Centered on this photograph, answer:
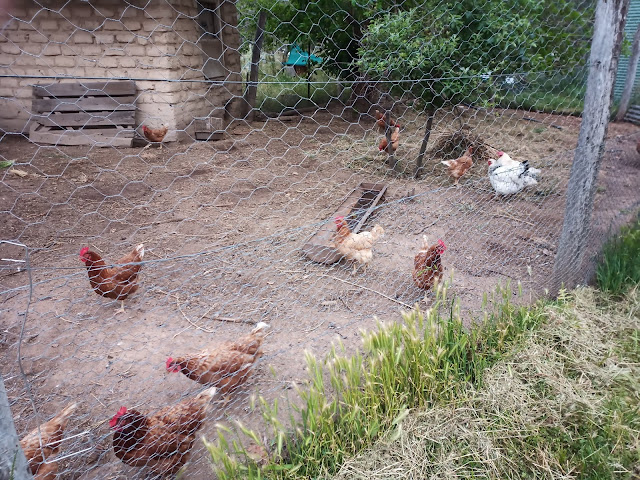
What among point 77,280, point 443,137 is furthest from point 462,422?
point 443,137

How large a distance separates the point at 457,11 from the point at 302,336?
11.7 ft

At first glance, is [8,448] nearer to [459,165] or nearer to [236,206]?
[236,206]

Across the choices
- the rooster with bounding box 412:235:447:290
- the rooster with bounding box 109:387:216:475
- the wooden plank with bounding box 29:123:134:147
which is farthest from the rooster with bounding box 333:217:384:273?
the wooden plank with bounding box 29:123:134:147

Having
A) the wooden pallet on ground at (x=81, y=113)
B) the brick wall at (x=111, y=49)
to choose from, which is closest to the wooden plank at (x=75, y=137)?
the wooden pallet on ground at (x=81, y=113)

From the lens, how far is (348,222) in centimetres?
419

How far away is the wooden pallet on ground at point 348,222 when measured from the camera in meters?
3.64

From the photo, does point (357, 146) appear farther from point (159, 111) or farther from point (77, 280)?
point (77, 280)

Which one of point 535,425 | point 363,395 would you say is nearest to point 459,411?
point 535,425

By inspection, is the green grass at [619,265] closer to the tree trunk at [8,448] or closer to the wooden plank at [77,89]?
the tree trunk at [8,448]

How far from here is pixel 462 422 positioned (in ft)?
6.91

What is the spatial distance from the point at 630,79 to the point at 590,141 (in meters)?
7.34

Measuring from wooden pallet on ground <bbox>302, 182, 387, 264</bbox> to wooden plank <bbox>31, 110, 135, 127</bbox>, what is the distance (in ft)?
13.8

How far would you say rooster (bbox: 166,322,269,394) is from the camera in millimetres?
2229

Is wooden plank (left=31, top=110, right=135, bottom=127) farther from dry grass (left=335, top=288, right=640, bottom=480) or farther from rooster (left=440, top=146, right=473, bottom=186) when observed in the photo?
dry grass (left=335, top=288, right=640, bottom=480)
